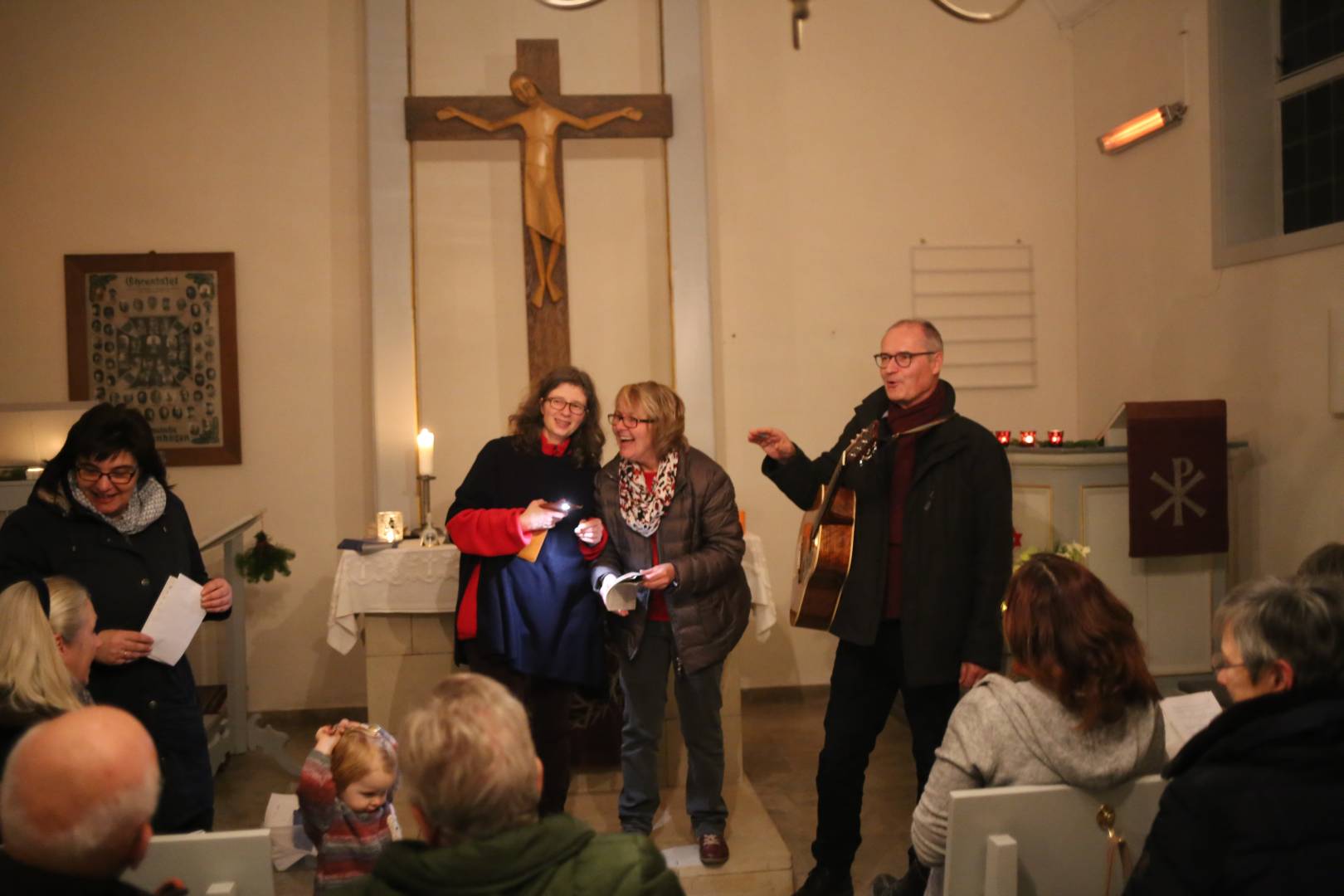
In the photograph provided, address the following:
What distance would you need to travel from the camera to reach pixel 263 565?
4836 millimetres

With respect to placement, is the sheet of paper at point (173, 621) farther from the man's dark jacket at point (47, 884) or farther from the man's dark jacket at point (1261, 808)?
the man's dark jacket at point (1261, 808)

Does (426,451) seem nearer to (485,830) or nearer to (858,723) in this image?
(858,723)

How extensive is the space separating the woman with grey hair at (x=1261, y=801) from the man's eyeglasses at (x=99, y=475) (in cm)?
229

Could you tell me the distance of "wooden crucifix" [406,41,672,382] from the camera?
5141 mm

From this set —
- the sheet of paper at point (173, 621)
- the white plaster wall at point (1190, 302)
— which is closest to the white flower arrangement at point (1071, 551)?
the white plaster wall at point (1190, 302)

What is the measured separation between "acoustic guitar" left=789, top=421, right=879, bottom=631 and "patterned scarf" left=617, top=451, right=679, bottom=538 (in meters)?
0.45

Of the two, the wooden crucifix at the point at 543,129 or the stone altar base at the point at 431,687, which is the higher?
the wooden crucifix at the point at 543,129

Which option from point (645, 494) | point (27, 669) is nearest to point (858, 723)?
point (645, 494)

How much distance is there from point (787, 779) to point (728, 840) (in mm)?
923

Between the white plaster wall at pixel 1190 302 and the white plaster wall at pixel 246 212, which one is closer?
the white plaster wall at pixel 1190 302

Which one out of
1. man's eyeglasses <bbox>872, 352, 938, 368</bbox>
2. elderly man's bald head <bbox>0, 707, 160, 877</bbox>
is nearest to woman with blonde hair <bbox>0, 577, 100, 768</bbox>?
elderly man's bald head <bbox>0, 707, 160, 877</bbox>

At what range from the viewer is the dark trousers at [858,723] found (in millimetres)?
3100

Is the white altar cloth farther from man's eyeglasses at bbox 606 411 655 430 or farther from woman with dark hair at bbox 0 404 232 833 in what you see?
woman with dark hair at bbox 0 404 232 833

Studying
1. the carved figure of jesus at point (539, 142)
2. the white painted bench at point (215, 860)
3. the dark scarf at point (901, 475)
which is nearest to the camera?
the white painted bench at point (215, 860)
